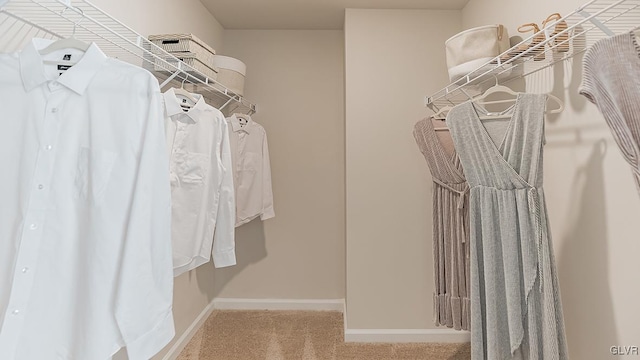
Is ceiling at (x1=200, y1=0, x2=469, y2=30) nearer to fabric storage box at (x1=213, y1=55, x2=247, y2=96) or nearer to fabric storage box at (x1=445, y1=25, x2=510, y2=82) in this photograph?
fabric storage box at (x1=213, y1=55, x2=247, y2=96)

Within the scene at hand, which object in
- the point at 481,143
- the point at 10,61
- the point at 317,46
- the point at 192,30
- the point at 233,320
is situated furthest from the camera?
the point at 317,46

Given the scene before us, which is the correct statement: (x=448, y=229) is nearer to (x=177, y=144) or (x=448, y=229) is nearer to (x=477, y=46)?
(x=477, y=46)

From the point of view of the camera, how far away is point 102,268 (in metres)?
0.87

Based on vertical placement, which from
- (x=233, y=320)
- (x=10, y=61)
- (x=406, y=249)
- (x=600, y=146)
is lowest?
(x=233, y=320)

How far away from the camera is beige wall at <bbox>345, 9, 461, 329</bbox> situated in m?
2.19

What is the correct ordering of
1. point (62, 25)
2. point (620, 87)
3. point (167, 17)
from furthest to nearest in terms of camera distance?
point (167, 17)
point (62, 25)
point (620, 87)

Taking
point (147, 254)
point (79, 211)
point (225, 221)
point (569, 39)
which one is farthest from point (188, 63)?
point (569, 39)

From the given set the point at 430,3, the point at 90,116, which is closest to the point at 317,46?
the point at 430,3

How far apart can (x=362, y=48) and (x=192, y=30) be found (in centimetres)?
120

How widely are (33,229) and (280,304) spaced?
2.11 m

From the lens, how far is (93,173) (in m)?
0.88

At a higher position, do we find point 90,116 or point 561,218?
point 90,116

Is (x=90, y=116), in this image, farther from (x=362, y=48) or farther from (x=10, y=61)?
(x=362, y=48)

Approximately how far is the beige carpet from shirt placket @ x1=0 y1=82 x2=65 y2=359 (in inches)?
56.2
